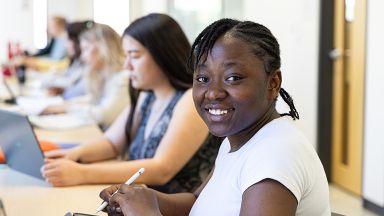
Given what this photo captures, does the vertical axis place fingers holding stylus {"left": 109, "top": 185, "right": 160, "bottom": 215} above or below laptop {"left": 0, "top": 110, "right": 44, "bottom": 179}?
above

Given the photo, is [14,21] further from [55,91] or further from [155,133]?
[155,133]

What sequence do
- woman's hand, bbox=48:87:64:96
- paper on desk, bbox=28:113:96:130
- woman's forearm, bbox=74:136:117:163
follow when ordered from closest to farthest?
woman's forearm, bbox=74:136:117:163, paper on desk, bbox=28:113:96:130, woman's hand, bbox=48:87:64:96

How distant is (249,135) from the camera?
3.79 ft

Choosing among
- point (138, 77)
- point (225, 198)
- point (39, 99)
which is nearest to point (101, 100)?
point (39, 99)

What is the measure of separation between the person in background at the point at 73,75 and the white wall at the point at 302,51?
137 centimetres

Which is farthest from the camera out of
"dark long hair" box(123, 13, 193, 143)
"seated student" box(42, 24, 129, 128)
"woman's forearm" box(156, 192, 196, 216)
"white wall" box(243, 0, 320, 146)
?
"white wall" box(243, 0, 320, 146)

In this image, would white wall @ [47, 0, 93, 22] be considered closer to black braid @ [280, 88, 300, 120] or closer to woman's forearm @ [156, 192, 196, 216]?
woman's forearm @ [156, 192, 196, 216]

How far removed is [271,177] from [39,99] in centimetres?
317

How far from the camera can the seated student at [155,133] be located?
6.06 ft

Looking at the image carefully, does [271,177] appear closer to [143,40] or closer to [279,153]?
[279,153]

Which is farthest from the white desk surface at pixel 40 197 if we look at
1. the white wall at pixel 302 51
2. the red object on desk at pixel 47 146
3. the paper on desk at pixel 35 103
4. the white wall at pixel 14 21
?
the white wall at pixel 14 21

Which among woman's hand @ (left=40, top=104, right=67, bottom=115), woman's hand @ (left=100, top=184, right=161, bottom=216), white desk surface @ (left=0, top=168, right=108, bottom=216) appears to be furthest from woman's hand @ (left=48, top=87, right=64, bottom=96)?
woman's hand @ (left=100, top=184, right=161, bottom=216)

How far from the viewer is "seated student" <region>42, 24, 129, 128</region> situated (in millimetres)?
3141

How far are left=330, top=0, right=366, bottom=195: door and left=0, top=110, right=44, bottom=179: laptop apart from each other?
2409mm
